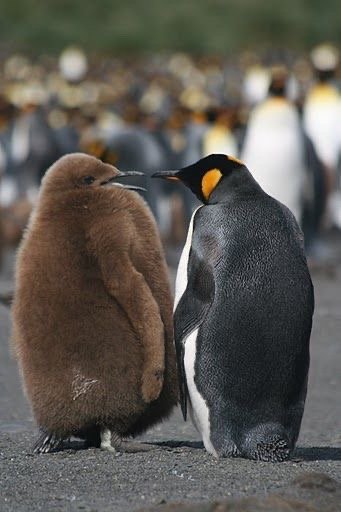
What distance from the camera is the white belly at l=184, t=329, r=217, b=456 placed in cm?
439

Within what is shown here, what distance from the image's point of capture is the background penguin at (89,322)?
14.2 feet

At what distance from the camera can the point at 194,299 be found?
439cm

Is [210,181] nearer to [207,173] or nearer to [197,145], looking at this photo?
[207,173]

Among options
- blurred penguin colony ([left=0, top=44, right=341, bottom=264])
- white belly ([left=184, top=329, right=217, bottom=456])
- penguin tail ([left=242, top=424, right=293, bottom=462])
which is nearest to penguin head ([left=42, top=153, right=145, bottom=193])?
white belly ([left=184, top=329, right=217, bottom=456])

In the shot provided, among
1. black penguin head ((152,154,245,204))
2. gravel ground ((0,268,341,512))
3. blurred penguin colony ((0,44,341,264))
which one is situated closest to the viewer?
gravel ground ((0,268,341,512))

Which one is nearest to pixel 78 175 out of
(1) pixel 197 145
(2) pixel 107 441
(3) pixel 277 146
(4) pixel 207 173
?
(4) pixel 207 173

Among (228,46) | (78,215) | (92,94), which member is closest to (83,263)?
(78,215)

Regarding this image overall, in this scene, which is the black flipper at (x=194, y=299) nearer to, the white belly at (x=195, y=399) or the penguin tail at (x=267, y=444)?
the white belly at (x=195, y=399)

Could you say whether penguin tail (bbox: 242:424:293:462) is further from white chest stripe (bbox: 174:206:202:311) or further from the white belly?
white chest stripe (bbox: 174:206:202:311)

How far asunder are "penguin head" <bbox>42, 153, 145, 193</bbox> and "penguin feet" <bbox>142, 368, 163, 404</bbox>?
65 cm

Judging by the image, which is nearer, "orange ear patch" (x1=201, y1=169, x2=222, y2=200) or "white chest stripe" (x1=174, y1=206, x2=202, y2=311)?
"white chest stripe" (x1=174, y1=206, x2=202, y2=311)

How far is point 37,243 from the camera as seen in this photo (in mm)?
4441

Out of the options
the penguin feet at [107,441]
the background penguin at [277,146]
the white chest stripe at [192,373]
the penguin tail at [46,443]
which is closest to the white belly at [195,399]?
the white chest stripe at [192,373]

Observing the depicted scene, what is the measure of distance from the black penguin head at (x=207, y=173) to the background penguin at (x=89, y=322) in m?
0.26
